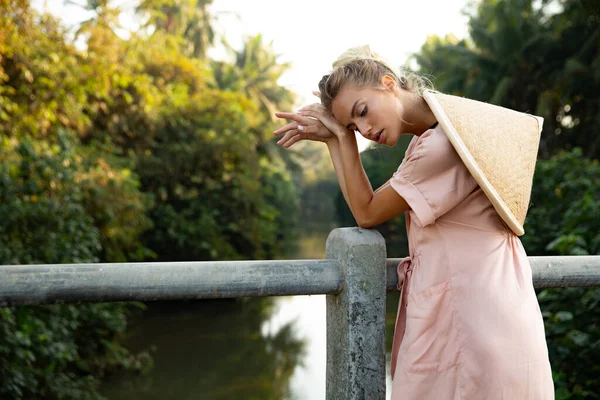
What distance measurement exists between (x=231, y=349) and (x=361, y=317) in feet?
24.0

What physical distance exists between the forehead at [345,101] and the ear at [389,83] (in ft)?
0.17

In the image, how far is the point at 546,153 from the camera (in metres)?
17.5

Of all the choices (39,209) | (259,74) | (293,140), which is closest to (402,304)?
(293,140)

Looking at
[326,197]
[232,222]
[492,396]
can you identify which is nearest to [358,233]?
[492,396]

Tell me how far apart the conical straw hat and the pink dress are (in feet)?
0.15

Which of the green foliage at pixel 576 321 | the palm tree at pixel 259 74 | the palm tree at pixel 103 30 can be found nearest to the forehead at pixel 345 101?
the green foliage at pixel 576 321

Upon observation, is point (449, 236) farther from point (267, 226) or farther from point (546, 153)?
point (546, 153)

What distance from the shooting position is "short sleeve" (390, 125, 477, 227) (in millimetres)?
1453

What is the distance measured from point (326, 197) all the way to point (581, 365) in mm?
45498

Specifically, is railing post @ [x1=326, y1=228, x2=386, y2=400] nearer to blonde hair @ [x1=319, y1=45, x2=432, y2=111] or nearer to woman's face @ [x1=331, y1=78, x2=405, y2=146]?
woman's face @ [x1=331, y1=78, x2=405, y2=146]

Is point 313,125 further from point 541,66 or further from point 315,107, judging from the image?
point 541,66

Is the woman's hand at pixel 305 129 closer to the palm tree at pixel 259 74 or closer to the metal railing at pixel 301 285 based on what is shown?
the metal railing at pixel 301 285

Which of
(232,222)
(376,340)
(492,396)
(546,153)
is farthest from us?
(546,153)

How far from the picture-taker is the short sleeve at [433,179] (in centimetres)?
145
